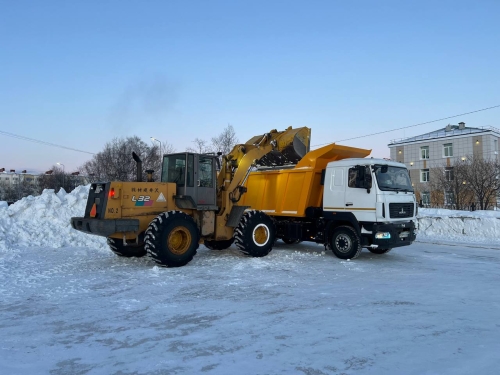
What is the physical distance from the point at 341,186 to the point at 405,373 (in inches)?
315

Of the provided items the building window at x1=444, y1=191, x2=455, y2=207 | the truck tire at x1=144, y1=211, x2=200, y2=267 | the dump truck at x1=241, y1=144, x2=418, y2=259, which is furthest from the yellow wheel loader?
the building window at x1=444, y1=191, x2=455, y2=207

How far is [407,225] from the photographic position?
11.4 meters

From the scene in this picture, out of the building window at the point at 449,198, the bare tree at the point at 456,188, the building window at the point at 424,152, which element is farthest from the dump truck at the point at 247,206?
the building window at the point at 424,152

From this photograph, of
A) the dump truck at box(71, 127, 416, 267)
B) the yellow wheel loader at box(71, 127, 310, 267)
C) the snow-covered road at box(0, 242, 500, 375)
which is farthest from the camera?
the dump truck at box(71, 127, 416, 267)

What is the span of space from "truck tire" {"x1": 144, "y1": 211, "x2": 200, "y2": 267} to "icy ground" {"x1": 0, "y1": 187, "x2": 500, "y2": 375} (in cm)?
30

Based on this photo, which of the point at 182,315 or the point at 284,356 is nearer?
the point at 284,356

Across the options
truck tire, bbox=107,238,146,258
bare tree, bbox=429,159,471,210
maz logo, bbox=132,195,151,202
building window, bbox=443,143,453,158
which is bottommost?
truck tire, bbox=107,238,146,258

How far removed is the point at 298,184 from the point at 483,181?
73.5ft

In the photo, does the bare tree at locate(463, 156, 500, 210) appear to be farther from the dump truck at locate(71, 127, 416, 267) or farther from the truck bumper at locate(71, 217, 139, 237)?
the truck bumper at locate(71, 217, 139, 237)

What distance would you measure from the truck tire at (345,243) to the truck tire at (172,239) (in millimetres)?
4081

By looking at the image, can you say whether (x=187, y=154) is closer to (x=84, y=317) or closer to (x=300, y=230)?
(x=300, y=230)

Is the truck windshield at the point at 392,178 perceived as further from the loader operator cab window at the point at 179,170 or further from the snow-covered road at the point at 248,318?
the loader operator cab window at the point at 179,170

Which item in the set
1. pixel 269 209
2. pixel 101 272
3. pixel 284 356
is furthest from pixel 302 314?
pixel 269 209

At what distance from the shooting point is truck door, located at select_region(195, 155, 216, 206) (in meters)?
11.2
